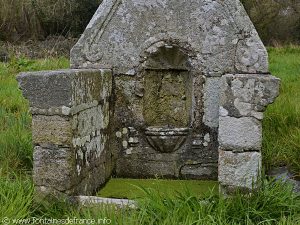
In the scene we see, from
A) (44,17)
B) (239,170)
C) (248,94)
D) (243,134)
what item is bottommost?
(239,170)

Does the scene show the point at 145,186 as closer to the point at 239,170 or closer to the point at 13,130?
the point at 239,170

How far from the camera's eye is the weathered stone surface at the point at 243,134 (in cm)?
362

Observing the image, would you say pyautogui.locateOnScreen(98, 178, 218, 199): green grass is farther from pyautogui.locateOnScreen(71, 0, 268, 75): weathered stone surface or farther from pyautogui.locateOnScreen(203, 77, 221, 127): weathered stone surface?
pyautogui.locateOnScreen(71, 0, 268, 75): weathered stone surface

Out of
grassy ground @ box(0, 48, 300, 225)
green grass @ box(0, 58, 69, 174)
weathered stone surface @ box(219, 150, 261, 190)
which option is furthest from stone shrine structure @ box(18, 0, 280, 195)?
green grass @ box(0, 58, 69, 174)

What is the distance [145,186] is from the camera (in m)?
4.32

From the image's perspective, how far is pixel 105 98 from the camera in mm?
4316

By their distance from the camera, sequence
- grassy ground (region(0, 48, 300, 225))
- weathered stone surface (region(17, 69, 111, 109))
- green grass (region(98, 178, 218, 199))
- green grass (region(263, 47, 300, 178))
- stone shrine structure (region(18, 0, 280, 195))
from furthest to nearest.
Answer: green grass (region(263, 47, 300, 178)), stone shrine structure (region(18, 0, 280, 195)), green grass (region(98, 178, 218, 199)), weathered stone surface (region(17, 69, 111, 109)), grassy ground (region(0, 48, 300, 225))

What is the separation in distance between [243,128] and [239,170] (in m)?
0.32

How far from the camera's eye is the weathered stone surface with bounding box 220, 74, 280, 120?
3.59m

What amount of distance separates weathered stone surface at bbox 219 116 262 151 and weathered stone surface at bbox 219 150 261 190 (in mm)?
52

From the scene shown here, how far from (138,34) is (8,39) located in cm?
1349

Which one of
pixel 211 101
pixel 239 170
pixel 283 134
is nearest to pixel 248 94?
pixel 239 170

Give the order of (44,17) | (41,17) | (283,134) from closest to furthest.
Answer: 1. (283,134)
2. (44,17)
3. (41,17)

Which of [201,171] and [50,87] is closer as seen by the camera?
[50,87]
